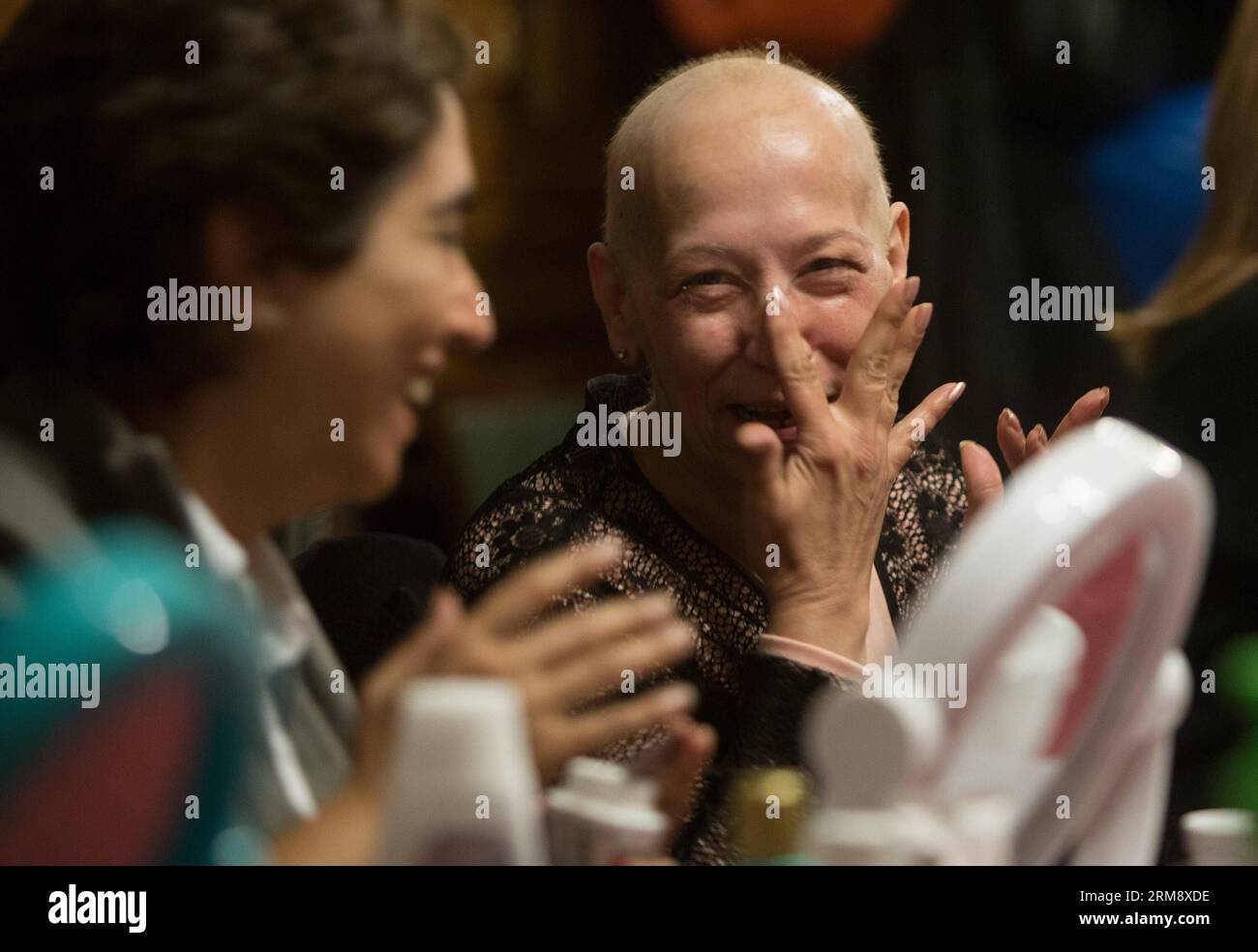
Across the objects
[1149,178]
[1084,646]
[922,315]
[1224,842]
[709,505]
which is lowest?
[1224,842]

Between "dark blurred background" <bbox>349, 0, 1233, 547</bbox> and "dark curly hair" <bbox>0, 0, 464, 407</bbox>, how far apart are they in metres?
0.92

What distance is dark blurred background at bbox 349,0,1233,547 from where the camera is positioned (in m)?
1.82

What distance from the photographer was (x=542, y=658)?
0.72 meters

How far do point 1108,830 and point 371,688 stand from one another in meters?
0.42

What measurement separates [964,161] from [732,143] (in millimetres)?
820


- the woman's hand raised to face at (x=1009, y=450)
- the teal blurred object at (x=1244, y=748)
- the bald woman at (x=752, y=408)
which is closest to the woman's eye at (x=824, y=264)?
the bald woman at (x=752, y=408)

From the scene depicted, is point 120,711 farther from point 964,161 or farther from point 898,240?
point 964,161

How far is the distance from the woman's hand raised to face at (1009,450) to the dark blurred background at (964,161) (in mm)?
534

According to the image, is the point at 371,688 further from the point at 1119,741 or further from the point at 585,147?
the point at 585,147

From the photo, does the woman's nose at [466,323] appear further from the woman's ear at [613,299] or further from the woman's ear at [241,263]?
the woman's ear at [613,299]

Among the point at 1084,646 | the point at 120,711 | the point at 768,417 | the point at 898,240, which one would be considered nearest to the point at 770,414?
the point at 768,417

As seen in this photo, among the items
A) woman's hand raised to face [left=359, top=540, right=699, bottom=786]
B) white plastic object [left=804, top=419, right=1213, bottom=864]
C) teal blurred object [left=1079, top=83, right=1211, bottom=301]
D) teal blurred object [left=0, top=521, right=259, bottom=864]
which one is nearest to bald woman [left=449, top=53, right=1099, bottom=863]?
white plastic object [left=804, top=419, right=1213, bottom=864]

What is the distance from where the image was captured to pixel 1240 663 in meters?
1.00
